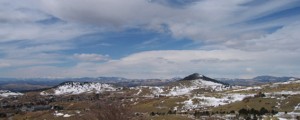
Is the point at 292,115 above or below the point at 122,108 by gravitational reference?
below

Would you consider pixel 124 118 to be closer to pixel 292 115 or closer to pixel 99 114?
pixel 99 114

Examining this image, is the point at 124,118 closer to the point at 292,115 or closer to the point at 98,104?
the point at 98,104

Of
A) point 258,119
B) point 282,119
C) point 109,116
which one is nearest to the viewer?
point 109,116

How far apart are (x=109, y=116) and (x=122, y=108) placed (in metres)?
1.79

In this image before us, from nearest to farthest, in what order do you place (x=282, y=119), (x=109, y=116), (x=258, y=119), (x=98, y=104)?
(x=109, y=116) → (x=98, y=104) → (x=282, y=119) → (x=258, y=119)

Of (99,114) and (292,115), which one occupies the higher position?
(99,114)

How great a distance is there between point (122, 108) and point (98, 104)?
318cm

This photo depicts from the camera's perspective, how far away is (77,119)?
42.2 metres

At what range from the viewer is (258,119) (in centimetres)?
19450

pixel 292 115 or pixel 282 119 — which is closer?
pixel 282 119

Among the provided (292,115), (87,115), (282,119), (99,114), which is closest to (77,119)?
(87,115)

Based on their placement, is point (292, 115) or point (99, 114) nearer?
point (99, 114)

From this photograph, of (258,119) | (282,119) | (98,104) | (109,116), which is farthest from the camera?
(258,119)

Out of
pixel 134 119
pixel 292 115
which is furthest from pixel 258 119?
pixel 134 119
